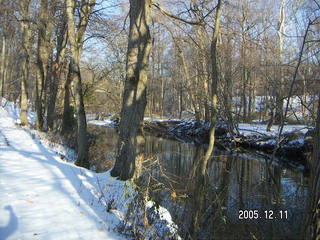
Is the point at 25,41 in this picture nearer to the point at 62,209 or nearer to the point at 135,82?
the point at 135,82

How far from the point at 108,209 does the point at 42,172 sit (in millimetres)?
1975

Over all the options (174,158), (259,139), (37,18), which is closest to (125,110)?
(174,158)

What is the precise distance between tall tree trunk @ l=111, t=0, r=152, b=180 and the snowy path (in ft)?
3.47

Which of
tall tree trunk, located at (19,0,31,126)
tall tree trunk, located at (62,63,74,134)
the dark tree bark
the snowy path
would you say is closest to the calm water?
the snowy path

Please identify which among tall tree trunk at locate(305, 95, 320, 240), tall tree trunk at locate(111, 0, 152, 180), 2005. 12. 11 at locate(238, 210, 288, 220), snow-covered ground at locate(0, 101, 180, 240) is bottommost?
2005. 12. 11 at locate(238, 210, 288, 220)

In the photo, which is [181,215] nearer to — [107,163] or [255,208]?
[255,208]

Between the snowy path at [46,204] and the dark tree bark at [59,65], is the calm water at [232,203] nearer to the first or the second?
the snowy path at [46,204]

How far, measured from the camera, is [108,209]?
14.0ft

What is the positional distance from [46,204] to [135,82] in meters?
3.56

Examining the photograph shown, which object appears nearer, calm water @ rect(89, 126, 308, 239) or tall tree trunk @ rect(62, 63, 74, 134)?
calm water @ rect(89, 126, 308, 239)

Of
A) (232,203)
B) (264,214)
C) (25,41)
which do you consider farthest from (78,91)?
(25,41)

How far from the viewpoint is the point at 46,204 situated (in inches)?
155

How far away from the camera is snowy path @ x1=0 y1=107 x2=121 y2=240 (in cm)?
322

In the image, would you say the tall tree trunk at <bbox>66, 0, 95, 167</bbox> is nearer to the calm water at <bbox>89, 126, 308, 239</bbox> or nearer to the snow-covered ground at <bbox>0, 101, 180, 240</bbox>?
the calm water at <bbox>89, 126, 308, 239</bbox>
